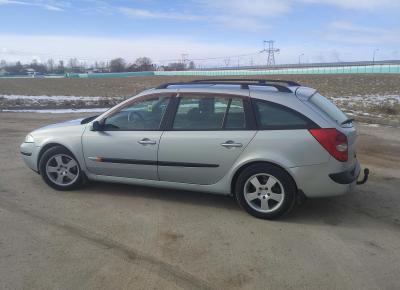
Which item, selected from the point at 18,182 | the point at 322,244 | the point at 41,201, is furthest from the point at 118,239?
the point at 18,182

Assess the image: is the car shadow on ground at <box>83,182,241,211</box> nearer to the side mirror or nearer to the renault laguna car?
the renault laguna car

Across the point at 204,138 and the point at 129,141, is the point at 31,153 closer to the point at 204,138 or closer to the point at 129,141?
the point at 129,141

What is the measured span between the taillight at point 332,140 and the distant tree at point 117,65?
5445 inches

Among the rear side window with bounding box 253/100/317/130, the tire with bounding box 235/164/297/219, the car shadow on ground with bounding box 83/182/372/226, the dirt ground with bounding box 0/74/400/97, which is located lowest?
the dirt ground with bounding box 0/74/400/97

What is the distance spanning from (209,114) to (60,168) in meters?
2.31

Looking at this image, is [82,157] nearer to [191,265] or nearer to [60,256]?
[60,256]

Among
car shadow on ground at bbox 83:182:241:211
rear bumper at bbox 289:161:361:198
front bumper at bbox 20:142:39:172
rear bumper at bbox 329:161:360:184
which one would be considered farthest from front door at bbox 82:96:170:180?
rear bumper at bbox 329:161:360:184

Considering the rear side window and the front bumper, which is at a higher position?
the rear side window

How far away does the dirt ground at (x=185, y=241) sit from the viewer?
3.57m

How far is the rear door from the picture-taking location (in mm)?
4969

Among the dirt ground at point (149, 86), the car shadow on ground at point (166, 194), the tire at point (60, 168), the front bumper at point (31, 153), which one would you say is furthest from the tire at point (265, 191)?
the dirt ground at point (149, 86)

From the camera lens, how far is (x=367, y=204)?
5492mm

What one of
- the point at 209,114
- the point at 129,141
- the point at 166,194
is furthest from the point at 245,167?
the point at 129,141

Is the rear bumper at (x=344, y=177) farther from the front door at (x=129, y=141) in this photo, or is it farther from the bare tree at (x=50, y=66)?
the bare tree at (x=50, y=66)
